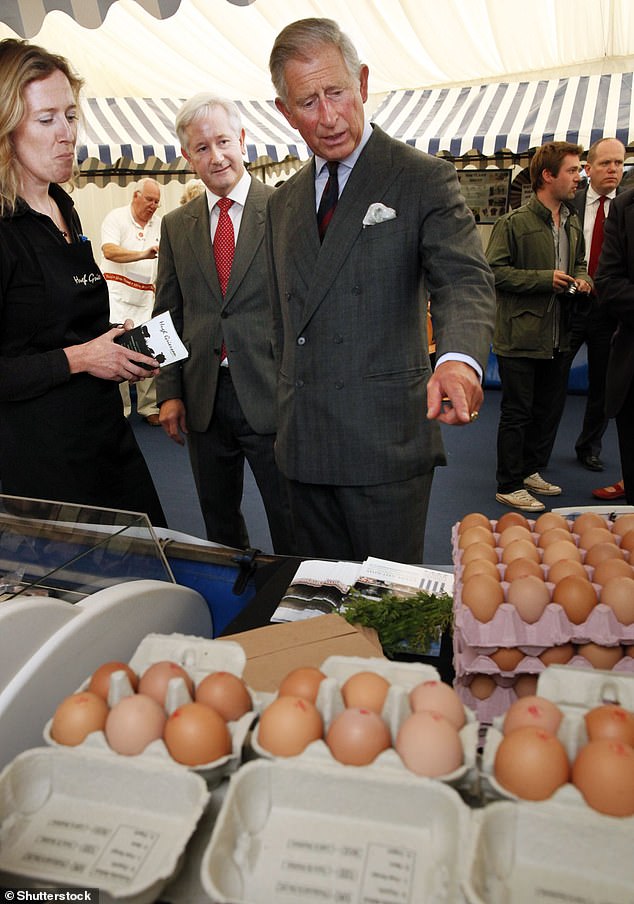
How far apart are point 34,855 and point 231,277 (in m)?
2.11

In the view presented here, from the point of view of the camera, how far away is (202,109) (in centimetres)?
243

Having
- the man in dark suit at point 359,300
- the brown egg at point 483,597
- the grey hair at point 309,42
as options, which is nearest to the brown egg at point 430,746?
the brown egg at point 483,597

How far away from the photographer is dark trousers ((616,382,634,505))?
3227mm

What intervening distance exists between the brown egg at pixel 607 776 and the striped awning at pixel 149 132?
23.3 feet

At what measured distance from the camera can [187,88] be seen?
26.6ft

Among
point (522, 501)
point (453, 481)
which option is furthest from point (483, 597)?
point (453, 481)

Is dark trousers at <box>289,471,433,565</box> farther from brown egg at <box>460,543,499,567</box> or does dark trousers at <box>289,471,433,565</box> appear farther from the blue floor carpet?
the blue floor carpet

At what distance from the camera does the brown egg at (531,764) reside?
2.33ft

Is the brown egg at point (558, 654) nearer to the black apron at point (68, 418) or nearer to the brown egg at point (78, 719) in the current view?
the brown egg at point (78, 719)

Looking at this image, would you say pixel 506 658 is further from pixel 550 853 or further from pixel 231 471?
pixel 231 471

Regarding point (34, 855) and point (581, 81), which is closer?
point (34, 855)

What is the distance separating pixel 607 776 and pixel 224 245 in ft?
7.60

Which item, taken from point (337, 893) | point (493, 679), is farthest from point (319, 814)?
point (493, 679)

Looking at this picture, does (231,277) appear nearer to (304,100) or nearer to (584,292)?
(304,100)
